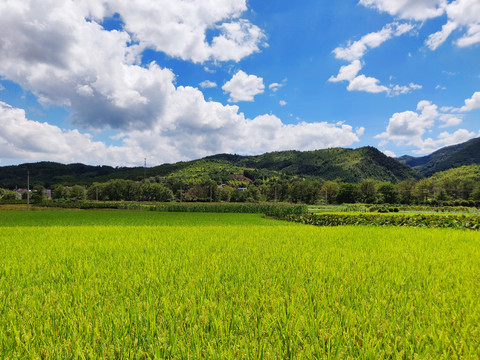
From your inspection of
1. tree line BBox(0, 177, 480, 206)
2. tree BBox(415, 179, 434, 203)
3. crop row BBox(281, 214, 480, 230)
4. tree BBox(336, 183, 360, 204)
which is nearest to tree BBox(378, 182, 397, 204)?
tree line BBox(0, 177, 480, 206)

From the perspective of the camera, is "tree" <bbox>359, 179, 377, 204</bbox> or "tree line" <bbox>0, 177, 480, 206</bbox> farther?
"tree" <bbox>359, 179, 377, 204</bbox>

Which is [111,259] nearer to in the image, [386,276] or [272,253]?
[272,253]

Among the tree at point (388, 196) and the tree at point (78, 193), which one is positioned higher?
the tree at point (78, 193)

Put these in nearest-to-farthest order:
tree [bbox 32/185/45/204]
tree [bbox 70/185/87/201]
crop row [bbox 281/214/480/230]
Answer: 1. crop row [bbox 281/214/480/230]
2. tree [bbox 32/185/45/204]
3. tree [bbox 70/185/87/201]

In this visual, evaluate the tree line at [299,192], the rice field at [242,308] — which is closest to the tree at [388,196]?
the tree line at [299,192]

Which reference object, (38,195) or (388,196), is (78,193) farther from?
(388,196)

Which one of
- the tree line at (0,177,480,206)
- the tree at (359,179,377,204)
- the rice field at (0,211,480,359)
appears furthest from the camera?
the tree at (359,179,377,204)

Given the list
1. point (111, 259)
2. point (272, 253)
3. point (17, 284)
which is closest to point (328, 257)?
point (272, 253)

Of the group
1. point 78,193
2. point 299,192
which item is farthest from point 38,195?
point 299,192

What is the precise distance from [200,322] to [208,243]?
6352 millimetres

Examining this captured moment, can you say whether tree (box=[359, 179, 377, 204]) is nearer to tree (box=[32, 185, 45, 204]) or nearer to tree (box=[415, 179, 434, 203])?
tree (box=[415, 179, 434, 203])

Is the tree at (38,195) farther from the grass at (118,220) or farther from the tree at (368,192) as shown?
the tree at (368,192)

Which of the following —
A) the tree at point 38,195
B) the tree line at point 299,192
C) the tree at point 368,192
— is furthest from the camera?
the tree at point 368,192

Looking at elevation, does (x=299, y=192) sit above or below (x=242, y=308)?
below
